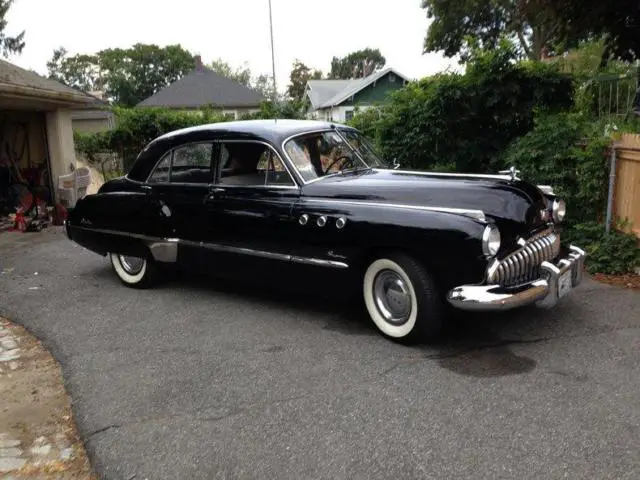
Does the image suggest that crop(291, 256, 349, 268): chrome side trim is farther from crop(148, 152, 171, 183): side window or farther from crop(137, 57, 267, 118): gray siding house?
crop(137, 57, 267, 118): gray siding house

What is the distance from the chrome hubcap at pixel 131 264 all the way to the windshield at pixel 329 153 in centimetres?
225

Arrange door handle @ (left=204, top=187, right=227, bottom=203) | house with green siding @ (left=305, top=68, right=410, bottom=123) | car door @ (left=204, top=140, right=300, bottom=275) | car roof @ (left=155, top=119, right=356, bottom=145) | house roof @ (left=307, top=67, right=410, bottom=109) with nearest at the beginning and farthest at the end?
car door @ (left=204, top=140, right=300, bottom=275) → car roof @ (left=155, top=119, right=356, bottom=145) → door handle @ (left=204, top=187, right=227, bottom=203) → house with green siding @ (left=305, top=68, right=410, bottom=123) → house roof @ (left=307, top=67, right=410, bottom=109)

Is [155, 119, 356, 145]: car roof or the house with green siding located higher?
the house with green siding

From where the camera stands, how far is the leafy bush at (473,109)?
8242 millimetres

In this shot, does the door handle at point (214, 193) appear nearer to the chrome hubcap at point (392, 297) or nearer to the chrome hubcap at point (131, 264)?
the chrome hubcap at point (131, 264)

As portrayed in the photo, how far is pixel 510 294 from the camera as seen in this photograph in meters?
3.98

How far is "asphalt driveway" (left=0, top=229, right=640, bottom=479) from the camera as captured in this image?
296cm

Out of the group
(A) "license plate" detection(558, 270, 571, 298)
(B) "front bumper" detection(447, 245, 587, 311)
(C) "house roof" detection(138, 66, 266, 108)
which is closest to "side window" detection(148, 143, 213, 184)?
(B) "front bumper" detection(447, 245, 587, 311)

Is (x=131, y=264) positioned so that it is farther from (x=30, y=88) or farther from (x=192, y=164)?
(x=30, y=88)

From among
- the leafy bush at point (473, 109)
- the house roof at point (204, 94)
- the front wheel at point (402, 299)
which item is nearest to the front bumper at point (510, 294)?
the front wheel at point (402, 299)

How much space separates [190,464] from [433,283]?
2.07 metres

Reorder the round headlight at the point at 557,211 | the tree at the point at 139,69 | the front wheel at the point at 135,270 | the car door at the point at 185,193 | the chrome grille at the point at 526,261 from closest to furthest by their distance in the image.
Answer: the chrome grille at the point at 526,261 → the round headlight at the point at 557,211 → the car door at the point at 185,193 → the front wheel at the point at 135,270 → the tree at the point at 139,69

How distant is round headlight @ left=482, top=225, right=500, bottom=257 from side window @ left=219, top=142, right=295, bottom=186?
1.81 meters

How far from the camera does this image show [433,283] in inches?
165
